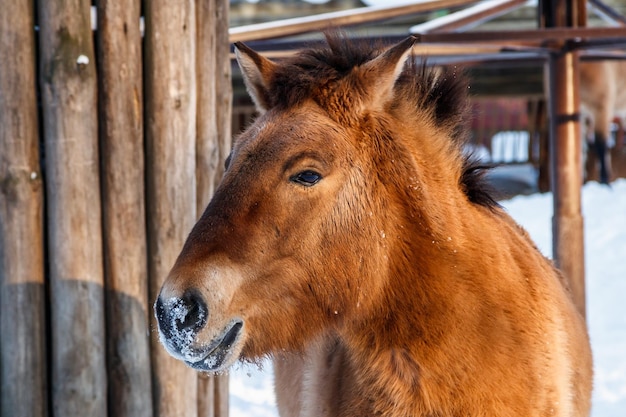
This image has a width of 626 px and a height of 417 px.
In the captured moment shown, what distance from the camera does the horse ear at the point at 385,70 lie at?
267 cm

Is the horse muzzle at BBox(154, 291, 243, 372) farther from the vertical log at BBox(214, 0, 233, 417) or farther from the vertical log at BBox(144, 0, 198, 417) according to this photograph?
the vertical log at BBox(214, 0, 233, 417)

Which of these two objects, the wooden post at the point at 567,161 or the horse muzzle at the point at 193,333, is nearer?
the horse muzzle at the point at 193,333

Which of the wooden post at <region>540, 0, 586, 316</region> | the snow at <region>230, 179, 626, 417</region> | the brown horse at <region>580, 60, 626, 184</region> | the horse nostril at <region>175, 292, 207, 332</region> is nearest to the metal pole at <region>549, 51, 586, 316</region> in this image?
the wooden post at <region>540, 0, 586, 316</region>

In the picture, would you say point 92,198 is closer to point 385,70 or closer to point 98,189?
point 98,189

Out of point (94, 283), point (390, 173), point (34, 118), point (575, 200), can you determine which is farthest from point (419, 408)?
point (575, 200)

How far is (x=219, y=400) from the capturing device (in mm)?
4262

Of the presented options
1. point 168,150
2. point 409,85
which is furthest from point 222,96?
point 409,85

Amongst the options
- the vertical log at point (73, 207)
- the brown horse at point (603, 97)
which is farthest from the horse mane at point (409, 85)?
the brown horse at point (603, 97)

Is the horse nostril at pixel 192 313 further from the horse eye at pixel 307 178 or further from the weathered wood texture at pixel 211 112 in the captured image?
the weathered wood texture at pixel 211 112

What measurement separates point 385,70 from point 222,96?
5.57 ft

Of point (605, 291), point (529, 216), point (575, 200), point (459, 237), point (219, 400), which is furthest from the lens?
point (529, 216)

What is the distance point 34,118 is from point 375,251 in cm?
181

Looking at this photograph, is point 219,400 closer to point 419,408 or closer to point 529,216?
point 419,408

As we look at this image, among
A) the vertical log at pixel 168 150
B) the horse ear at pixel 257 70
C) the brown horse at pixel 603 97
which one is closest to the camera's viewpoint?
the horse ear at pixel 257 70
